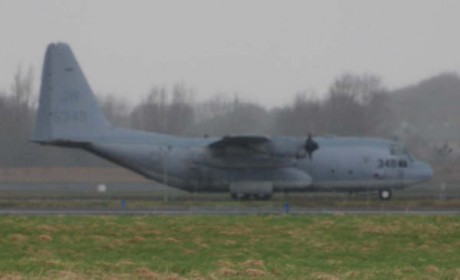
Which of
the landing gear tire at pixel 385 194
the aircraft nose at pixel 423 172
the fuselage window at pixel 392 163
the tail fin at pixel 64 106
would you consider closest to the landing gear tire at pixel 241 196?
the fuselage window at pixel 392 163

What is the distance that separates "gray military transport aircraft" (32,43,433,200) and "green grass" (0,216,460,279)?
62.0 feet

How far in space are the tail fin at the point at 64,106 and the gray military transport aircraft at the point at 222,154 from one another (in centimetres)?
6

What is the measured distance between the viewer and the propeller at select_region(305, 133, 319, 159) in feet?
185

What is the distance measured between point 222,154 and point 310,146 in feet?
16.5

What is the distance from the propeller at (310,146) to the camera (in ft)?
185

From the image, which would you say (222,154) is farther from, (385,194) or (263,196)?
(385,194)

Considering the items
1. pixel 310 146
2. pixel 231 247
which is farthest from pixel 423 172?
pixel 231 247

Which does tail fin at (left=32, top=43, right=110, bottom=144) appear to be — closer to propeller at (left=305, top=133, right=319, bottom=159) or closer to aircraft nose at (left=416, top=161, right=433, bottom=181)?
propeller at (left=305, top=133, right=319, bottom=159)

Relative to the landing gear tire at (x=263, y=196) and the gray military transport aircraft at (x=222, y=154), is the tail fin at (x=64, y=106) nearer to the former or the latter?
the gray military transport aircraft at (x=222, y=154)

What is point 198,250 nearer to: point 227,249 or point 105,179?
point 227,249

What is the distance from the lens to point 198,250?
27500 mm

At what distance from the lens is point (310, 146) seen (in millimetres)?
56562

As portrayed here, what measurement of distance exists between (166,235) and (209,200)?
2638 centimetres

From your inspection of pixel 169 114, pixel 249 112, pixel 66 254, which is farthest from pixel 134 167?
pixel 249 112
